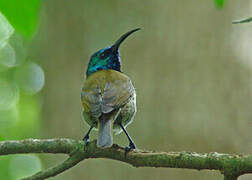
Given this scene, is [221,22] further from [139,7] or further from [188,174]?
[188,174]

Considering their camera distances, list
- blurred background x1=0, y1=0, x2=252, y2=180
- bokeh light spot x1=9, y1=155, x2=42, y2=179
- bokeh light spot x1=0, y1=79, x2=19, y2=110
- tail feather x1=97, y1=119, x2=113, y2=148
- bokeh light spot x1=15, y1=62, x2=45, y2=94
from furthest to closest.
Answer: bokeh light spot x1=15, y1=62, x2=45, y2=94 → bokeh light spot x1=0, y1=79, x2=19, y2=110 → bokeh light spot x1=9, y1=155, x2=42, y2=179 → blurred background x1=0, y1=0, x2=252, y2=180 → tail feather x1=97, y1=119, x2=113, y2=148

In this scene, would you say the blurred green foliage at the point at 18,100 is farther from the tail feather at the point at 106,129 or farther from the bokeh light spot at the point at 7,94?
the tail feather at the point at 106,129

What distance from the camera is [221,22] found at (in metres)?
4.72

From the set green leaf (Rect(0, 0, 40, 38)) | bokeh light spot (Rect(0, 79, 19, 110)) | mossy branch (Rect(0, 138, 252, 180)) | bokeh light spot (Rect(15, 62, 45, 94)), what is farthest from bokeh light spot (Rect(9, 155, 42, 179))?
green leaf (Rect(0, 0, 40, 38))

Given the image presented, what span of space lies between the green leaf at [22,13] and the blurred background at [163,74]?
2.36m

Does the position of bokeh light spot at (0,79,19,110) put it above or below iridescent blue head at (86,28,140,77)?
below

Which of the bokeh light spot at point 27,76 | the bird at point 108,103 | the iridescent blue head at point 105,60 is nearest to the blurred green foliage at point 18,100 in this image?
the bokeh light spot at point 27,76

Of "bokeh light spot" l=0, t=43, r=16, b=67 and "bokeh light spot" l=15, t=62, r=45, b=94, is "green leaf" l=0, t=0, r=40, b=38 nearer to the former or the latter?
"bokeh light spot" l=15, t=62, r=45, b=94

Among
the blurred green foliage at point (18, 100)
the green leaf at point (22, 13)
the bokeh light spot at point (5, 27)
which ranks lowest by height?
the blurred green foliage at point (18, 100)

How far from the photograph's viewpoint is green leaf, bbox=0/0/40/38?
1.95 m

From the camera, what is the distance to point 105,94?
129 inches

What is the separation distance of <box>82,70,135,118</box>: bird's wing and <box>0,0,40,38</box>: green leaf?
1092mm

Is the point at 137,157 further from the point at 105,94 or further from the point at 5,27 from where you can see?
the point at 5,27

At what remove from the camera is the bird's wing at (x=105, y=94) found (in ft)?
9.99
